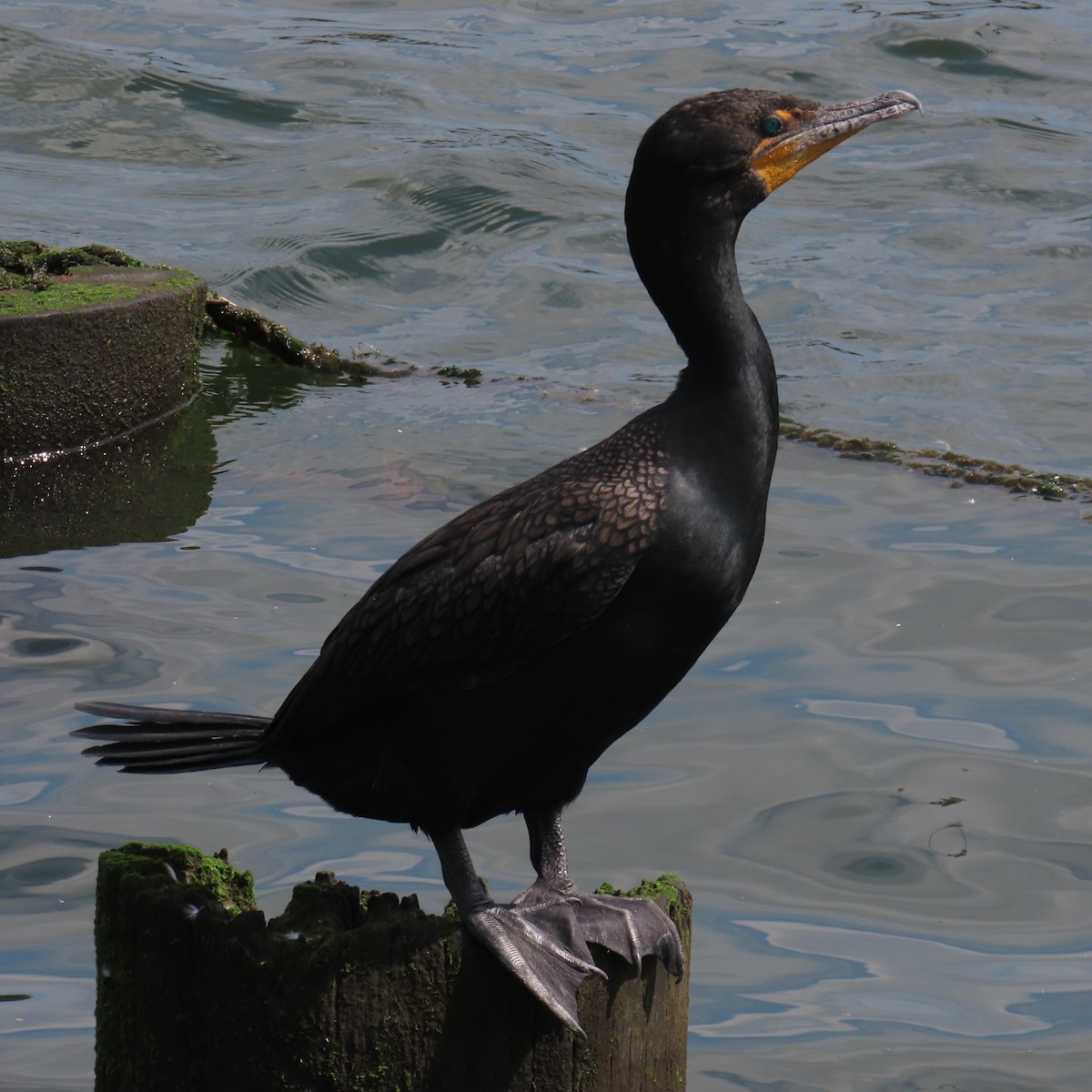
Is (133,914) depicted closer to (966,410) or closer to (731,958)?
Answer: (731,958)

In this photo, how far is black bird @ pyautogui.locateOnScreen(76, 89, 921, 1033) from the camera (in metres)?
3.49

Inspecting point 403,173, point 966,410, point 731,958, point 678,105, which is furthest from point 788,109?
point 403,173

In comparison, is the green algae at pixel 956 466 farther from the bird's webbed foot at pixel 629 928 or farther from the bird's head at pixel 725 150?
the bird's webbed foot at pixel 629 928

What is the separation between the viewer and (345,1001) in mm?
3141

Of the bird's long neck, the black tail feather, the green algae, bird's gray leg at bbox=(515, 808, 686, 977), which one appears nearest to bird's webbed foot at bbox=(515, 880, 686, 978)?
bird's gray leg at bbox=(515, 808, 686, 977)

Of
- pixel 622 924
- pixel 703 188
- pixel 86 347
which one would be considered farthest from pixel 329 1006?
pixel 86 347

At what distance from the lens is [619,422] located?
9.48m

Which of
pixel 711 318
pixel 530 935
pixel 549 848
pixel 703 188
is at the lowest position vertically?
pixel 549 848

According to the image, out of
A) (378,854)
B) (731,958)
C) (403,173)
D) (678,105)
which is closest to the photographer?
(678,105)

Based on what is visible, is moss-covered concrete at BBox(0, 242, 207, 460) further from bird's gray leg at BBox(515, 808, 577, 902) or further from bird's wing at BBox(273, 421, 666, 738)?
bird's gray leg at BBox(515, 808, 577, 902)

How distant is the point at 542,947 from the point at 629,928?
0.23 meters

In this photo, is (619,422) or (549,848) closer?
(549,848)

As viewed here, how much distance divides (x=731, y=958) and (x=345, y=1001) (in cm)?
222

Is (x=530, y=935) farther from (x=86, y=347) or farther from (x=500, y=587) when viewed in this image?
(x=86, y=347)
